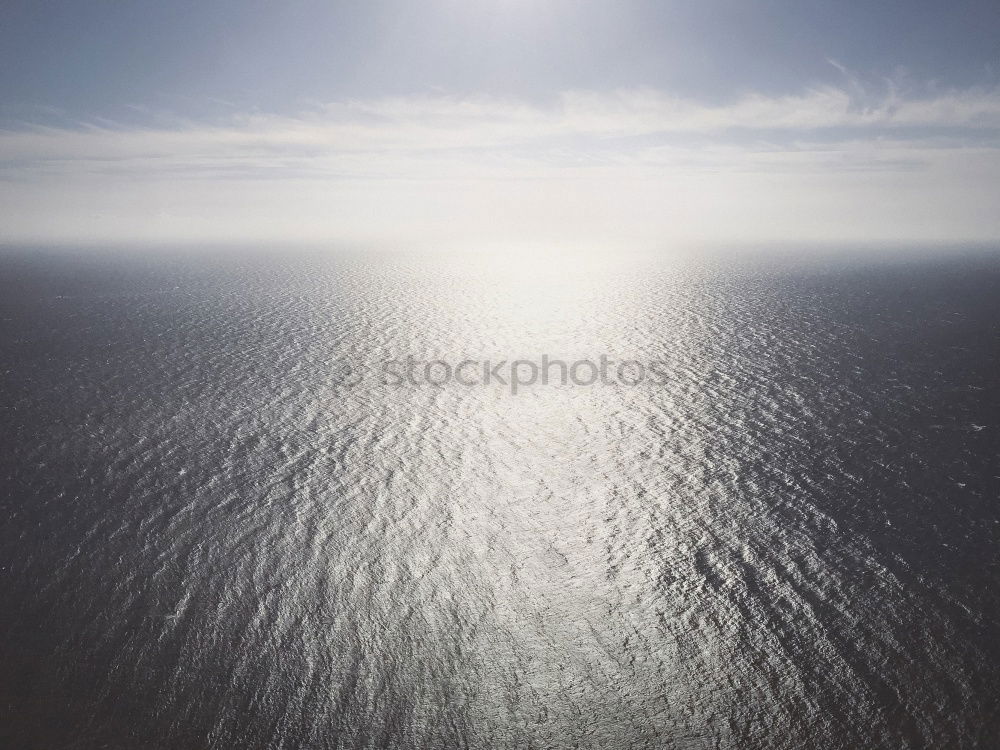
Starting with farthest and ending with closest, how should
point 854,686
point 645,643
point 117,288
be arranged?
1. point 117,288
2. point 645,643
3. point 854,686

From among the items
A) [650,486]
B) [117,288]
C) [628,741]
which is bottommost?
[628,741]

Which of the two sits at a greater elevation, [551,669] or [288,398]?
[288,398]

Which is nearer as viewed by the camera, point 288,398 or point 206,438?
point 206,438

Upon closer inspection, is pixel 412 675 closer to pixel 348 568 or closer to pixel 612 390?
pixel 348 568

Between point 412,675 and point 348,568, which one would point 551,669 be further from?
point 348,568

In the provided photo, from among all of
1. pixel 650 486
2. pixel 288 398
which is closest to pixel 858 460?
pixel 650 486

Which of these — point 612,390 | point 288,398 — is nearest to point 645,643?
point 612,390

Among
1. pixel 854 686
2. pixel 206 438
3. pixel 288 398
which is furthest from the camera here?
pixel 288 398
